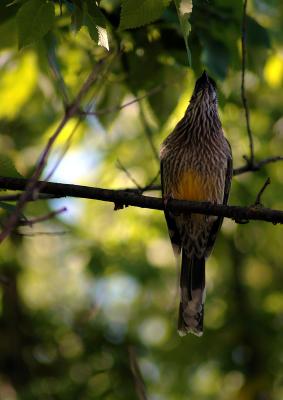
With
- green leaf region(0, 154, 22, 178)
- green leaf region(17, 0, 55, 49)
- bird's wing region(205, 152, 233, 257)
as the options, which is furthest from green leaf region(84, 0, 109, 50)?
bird's wing region(205, 152, 233, 257)

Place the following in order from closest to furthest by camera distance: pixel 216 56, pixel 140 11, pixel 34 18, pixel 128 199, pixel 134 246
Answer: pixel 140 11, pixel 34 18, pixel 128 199, pixel 216 56, pixel 134 246

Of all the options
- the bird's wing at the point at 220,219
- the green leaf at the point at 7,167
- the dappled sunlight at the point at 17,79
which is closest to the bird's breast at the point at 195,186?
the bird's wing at the point at 220,219

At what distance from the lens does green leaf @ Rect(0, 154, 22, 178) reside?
330 cm

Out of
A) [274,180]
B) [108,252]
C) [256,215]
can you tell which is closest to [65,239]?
[108,252]

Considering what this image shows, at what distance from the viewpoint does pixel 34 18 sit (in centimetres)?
318

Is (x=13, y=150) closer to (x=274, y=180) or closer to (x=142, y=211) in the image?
(x=142, y=211)

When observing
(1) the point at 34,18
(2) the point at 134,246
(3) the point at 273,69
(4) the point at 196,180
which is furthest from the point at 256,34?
(2) the point at 134,246

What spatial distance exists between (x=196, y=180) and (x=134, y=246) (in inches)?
94.0

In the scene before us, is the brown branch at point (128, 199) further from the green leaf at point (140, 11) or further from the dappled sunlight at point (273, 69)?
the dappled sunlight at point (273, 69)

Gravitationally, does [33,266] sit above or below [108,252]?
below

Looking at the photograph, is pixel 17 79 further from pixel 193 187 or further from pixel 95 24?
pixel 95 24

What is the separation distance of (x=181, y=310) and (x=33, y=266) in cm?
426

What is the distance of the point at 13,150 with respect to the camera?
25.8 ft

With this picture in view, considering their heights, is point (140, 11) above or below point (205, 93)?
above
